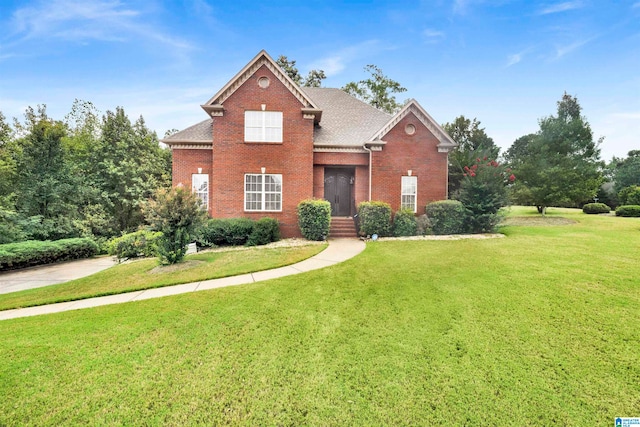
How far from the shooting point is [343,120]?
52.0 ft

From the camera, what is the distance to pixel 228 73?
1367 centimetres

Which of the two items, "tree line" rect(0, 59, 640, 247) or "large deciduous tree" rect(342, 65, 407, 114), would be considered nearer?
"tree line" rect(0, 59, 640, 247)

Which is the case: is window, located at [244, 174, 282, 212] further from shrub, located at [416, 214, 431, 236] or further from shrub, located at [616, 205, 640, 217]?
shrub, located at [616, 205, 640, 217]

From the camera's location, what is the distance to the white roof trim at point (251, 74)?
12.5 m

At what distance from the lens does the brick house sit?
1291cm

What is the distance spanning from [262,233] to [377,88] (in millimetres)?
21149

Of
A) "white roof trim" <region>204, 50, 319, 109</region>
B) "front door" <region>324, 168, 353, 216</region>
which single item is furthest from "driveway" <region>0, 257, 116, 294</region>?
"front door" <region>324, 168, 353, 216</region>

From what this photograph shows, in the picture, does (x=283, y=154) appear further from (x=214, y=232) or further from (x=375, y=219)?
(x=375, y=219)

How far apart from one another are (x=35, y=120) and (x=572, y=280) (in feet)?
83.2

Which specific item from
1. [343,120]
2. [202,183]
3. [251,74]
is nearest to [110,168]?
[202,183]

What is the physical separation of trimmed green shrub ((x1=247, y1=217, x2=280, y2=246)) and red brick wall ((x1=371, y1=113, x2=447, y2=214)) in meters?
5.92

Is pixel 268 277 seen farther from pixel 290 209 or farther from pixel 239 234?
pixel 290 209

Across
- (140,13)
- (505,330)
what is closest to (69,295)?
(505,330)

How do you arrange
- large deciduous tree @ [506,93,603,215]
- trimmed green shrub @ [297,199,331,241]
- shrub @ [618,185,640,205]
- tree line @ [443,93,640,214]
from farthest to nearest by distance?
shrub @ [618,185,640,205], large deciduous tree @ [506,93,603,215], tree line @ [443,93,640,214], trimmed green shrub @ [297,199,331,241]
